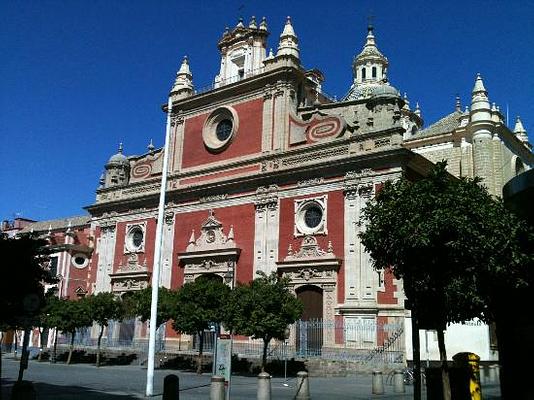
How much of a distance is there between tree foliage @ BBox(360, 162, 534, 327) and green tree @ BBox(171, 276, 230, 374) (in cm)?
1533

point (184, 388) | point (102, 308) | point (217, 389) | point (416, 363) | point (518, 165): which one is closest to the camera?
point (416, 363)

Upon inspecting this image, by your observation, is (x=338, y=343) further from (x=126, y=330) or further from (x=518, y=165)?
(x=518, y=165)

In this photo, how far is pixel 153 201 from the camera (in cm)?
3856

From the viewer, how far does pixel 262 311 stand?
81.9ft

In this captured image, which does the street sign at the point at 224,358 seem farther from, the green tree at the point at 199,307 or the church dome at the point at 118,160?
the church dome at the point at 118,160

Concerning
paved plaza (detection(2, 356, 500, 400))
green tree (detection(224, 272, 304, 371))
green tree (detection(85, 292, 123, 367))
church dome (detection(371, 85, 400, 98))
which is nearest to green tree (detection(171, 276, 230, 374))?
green tree (detection(224, 272, 304, 371))

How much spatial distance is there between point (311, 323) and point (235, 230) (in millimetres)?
7607

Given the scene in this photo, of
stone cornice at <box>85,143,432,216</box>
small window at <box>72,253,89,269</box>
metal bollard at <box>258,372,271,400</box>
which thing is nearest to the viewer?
metal bollard at <box>258,372,271,400</box>

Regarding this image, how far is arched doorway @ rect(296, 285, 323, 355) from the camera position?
2873 cm

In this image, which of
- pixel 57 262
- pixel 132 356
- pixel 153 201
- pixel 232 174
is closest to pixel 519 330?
pixel 232 174

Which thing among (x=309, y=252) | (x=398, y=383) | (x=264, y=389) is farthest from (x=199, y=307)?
(x=264, y=389)

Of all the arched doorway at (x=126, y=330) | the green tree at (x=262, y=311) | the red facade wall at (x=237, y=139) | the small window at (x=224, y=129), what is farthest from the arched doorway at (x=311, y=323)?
the arched doorway at (x=126, y=330)

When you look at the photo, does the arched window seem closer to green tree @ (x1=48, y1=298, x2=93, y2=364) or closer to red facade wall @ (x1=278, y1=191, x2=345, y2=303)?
A: red facade wall @ (x1=278, y1=191, x2=345, y2=303)

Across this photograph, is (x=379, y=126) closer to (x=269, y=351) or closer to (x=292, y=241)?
(x=292, y=241)
